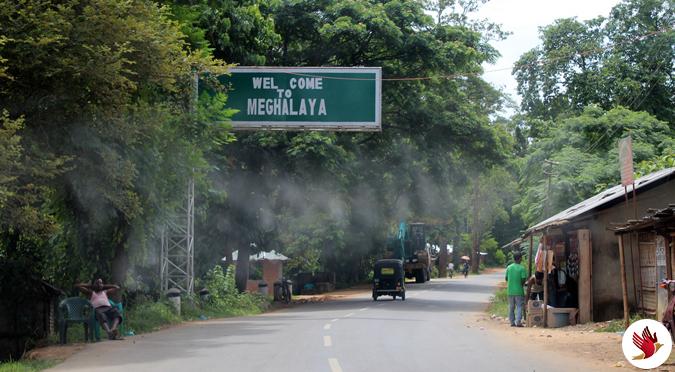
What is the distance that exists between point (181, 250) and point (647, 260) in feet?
52.6

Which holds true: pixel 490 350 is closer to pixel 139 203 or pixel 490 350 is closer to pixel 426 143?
pixel 139 203

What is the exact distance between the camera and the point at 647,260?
20.9 meters

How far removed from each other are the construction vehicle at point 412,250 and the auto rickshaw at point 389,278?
80.7 feet

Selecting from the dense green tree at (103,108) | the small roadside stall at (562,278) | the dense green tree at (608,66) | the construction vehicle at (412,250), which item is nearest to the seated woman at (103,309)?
the dense green tree at (103,108)

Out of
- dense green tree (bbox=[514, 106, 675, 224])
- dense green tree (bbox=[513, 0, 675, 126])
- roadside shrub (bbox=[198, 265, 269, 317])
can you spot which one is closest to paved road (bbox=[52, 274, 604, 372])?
roadside shrub (bbox=[198, 265, 269, 317])

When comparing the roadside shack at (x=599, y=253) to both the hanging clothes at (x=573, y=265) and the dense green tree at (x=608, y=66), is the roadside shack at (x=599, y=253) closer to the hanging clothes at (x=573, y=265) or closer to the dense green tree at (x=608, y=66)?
the hanging clothes at (x=573, y=265)

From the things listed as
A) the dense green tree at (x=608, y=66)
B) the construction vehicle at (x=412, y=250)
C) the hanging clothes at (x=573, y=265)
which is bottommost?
the hanging clothes at (x=573, y=265)

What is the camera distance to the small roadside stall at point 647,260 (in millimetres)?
17031

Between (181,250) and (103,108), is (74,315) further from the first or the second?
(181,250)

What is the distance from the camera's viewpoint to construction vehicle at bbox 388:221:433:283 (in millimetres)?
66188

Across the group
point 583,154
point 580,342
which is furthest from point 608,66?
point 580,342

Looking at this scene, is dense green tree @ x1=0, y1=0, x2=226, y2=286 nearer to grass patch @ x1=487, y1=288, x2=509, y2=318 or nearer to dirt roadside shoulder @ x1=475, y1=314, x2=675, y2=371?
dirt roadside shoulder @ x1=475, y1=314, x2=675, y2=371

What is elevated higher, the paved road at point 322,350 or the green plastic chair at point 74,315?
the green plastic chair at point 74,315

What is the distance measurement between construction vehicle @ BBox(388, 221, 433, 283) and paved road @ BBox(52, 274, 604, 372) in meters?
41.1
